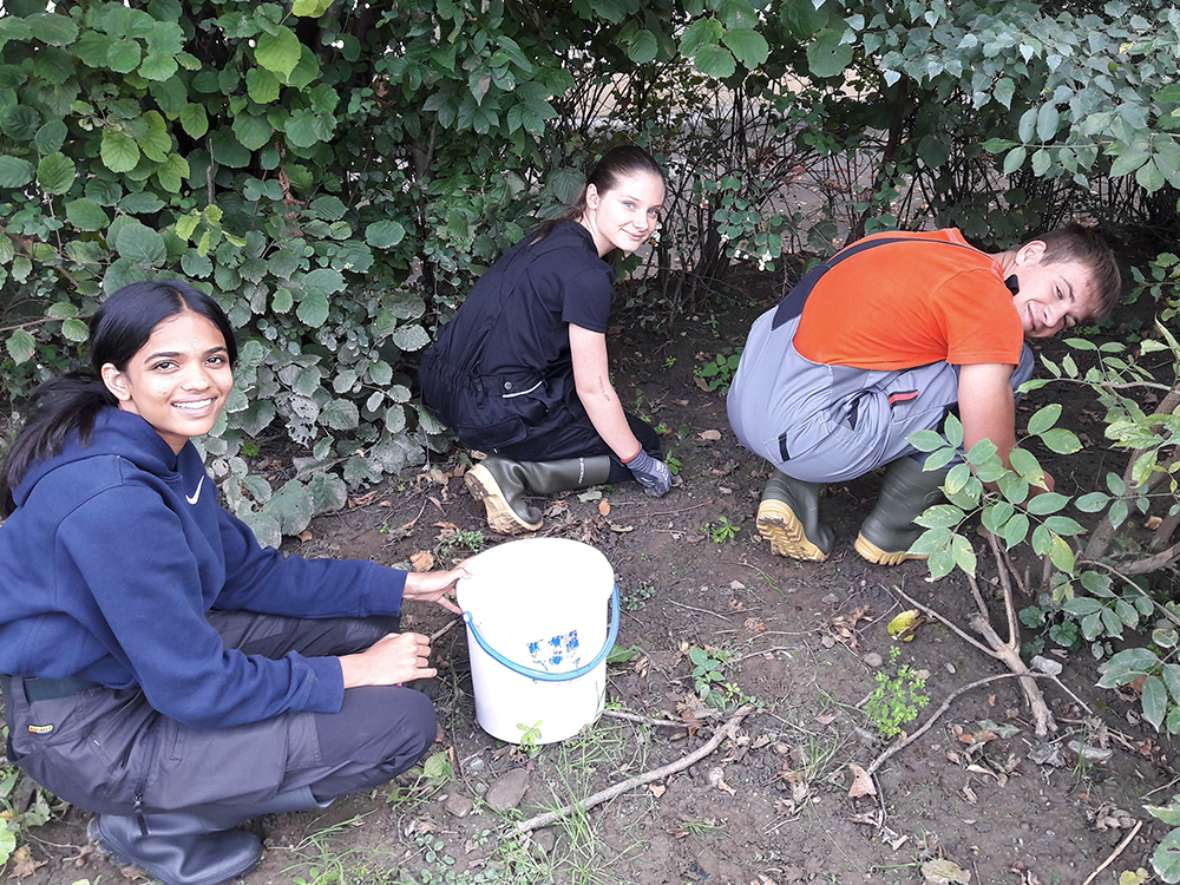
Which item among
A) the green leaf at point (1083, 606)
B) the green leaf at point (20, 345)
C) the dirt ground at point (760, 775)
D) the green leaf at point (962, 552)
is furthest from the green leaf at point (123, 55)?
the green leaf at point (1083, 606)

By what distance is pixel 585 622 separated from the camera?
2.23 m

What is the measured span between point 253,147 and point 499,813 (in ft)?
6.44

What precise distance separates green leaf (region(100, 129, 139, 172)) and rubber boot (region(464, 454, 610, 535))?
130cm

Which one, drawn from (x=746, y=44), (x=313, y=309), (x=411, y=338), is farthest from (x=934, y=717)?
(x=313, y=309)

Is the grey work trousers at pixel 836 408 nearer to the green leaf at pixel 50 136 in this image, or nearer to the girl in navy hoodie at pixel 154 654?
the girl in navy hoodie at pixel 154 654

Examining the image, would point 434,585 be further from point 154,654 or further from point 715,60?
point 715,60

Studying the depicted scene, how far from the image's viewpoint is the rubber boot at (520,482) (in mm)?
3082

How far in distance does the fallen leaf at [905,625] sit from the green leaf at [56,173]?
101 inches

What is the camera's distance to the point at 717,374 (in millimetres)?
3889

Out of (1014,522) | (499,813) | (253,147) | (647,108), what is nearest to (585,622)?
(499,813)

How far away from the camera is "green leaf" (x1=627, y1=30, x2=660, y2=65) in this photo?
9.61 ft

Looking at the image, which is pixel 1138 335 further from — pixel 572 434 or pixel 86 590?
pixel 86 590

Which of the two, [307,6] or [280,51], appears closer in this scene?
[307,6]

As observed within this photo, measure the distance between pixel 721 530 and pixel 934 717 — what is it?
89cm
